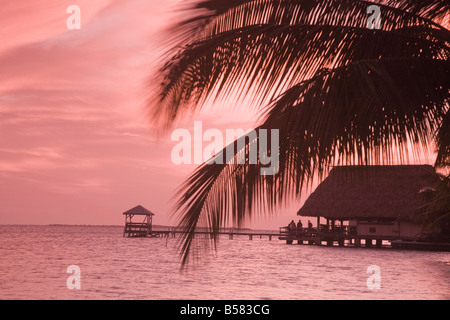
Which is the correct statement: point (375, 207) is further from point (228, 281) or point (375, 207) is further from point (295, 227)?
point (228, 281)

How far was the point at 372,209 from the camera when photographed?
38844 mm

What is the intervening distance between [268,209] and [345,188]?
126ft

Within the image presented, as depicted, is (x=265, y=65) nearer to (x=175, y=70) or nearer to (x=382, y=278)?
(x=175, y=70)

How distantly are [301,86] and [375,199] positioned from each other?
37205 mm

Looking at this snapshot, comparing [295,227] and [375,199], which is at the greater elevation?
[375,199]

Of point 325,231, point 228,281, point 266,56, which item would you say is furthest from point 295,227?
point 266,56

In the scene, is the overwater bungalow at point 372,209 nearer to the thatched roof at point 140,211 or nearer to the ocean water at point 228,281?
the ocean water at point 228,281

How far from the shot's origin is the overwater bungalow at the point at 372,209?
3812cm

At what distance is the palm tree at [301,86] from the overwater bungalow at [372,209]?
3380 cm

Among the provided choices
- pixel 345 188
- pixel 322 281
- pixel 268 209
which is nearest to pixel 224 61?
pixel 268 209

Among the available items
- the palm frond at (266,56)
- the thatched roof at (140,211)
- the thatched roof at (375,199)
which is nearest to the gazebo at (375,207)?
the thatched roof at (375,199)

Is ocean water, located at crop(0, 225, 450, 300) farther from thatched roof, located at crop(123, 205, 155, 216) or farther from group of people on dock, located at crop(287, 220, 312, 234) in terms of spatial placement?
thatched roof, located at crop(123, 205, 155, 216)
